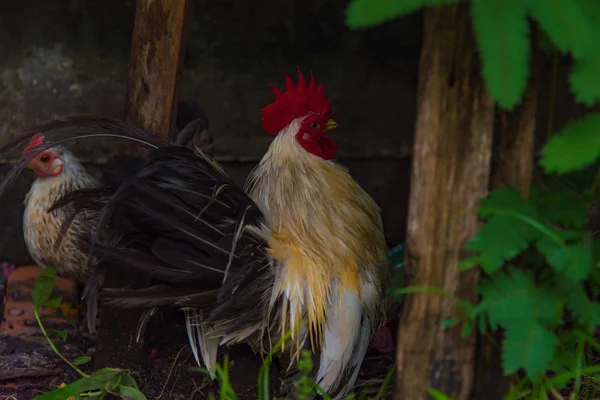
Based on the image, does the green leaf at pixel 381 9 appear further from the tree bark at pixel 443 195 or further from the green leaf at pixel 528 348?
the green leaf at pixel 528 348

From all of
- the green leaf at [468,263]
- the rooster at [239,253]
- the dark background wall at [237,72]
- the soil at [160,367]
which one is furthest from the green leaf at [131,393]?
the dark background wall at [237,72]

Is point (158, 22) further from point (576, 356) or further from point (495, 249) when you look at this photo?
point (576, 356)

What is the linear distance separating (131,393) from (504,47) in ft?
5.38

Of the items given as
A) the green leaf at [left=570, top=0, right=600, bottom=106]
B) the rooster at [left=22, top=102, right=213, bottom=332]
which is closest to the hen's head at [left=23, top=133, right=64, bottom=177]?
the rooster at [left=22, top=102, right=213, bottom=332]

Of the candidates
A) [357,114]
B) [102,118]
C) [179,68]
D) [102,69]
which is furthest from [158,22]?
[357,114]

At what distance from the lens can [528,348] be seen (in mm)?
1691

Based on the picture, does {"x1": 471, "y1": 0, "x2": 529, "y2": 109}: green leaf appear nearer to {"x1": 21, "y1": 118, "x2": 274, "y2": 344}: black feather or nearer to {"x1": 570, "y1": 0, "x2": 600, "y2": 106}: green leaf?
{"x1": 570, "y1": 0, "x2": 600, "y2": 106}: green leaf

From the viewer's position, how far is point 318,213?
2.38 meters

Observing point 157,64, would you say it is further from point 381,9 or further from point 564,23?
point 564,23

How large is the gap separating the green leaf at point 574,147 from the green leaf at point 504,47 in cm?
20

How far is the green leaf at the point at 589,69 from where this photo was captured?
151 cm

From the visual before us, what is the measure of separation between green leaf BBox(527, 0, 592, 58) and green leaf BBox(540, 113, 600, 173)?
21cm

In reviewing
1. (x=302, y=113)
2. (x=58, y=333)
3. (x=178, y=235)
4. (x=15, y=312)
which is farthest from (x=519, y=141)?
(x=15, y=312)

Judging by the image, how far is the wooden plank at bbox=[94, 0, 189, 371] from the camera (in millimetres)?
2590
